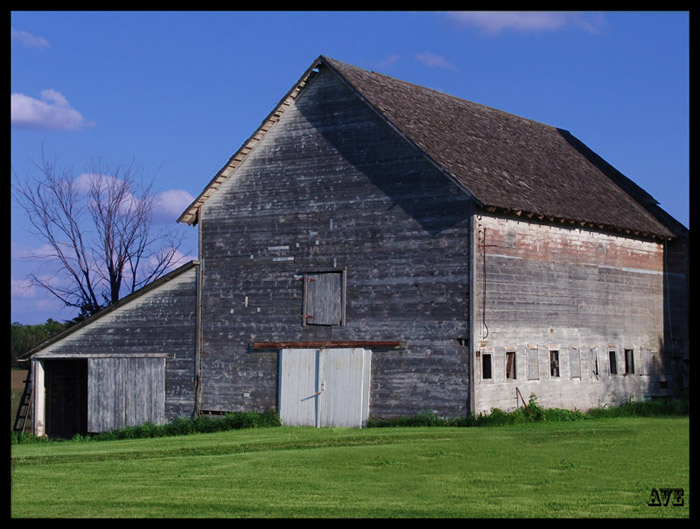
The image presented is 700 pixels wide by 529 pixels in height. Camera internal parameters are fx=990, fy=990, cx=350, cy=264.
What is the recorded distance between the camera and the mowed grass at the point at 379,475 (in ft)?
45.5

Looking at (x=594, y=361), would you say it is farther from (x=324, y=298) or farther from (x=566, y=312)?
(x=324, y=298)

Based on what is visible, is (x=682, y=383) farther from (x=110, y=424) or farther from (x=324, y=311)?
(x=110, y=424)

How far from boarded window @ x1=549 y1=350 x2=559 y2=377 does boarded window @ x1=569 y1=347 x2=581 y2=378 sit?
728mm

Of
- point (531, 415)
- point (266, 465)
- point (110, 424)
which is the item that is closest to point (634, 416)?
point (531, 415)

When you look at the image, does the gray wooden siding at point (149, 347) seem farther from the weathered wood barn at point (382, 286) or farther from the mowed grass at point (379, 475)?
the mowed grass at point (379, 475)

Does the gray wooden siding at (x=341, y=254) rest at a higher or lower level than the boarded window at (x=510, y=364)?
higher

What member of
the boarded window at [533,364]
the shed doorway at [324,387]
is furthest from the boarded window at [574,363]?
the shed doorway at [324,387]

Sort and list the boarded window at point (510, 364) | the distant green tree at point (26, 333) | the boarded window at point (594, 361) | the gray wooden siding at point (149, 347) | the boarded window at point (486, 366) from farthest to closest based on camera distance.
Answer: the distant green tree at point (26, 333) → the gray wooden siding at point (149, 347) → the boarded window at point (594, 361) → the boarded window at point (510, 364) → the boarded window at point (486, 366)

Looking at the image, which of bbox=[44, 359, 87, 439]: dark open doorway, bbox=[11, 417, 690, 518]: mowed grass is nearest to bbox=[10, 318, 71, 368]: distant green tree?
bbox=[44, 359, 87, 439]: dark open doorway

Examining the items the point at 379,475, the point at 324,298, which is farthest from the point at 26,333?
the point at 379,475

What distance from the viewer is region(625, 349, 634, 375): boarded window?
3378cm

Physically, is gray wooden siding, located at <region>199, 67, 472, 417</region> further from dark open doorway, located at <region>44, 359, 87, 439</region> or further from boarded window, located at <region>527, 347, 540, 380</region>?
dark open doorway, located at <region>44, 359, 87, 439</region>

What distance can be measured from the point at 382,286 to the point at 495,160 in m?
6.15
